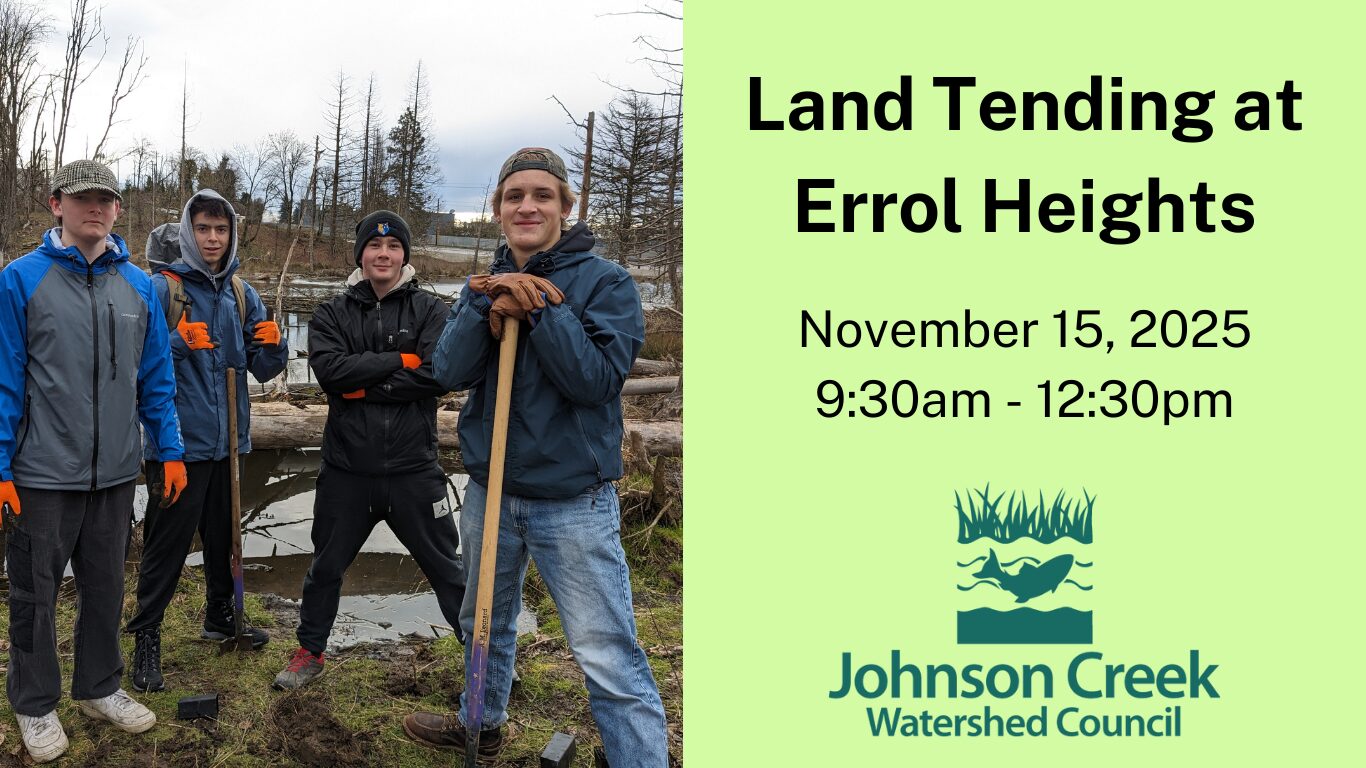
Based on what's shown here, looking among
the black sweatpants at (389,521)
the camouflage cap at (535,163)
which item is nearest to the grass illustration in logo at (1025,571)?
the camouflage cap at (535,163)

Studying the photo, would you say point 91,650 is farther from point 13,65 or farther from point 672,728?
point 13,65

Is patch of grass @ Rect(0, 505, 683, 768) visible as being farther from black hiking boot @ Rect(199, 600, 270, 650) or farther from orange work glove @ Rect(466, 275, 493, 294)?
orange work glove @ Rect(466, 275, 493, 294)

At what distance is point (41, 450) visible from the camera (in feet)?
10.9

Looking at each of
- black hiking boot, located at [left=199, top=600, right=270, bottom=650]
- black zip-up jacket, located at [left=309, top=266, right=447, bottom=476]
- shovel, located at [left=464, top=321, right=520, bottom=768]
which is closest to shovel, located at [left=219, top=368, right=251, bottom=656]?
black hiking boot, located at [left=199, top=600, right=270, bottom=650]

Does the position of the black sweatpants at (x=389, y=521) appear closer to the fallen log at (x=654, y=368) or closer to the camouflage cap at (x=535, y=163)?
the camouflage cap at (x=535, y=163)

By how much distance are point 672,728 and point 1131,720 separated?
1.99 meters

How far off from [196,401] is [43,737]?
1463 millimetres

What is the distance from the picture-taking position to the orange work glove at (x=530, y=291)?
2693mm

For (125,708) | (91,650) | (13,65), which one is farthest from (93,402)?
(13,65)

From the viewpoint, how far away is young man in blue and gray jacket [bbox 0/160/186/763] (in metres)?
3.31

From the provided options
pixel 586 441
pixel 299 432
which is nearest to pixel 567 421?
pixel 586 441

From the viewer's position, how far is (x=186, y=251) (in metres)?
4.20

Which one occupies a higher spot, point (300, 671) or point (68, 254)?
point (68, 254)

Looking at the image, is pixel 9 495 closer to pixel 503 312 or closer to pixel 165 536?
pixel 165 536
